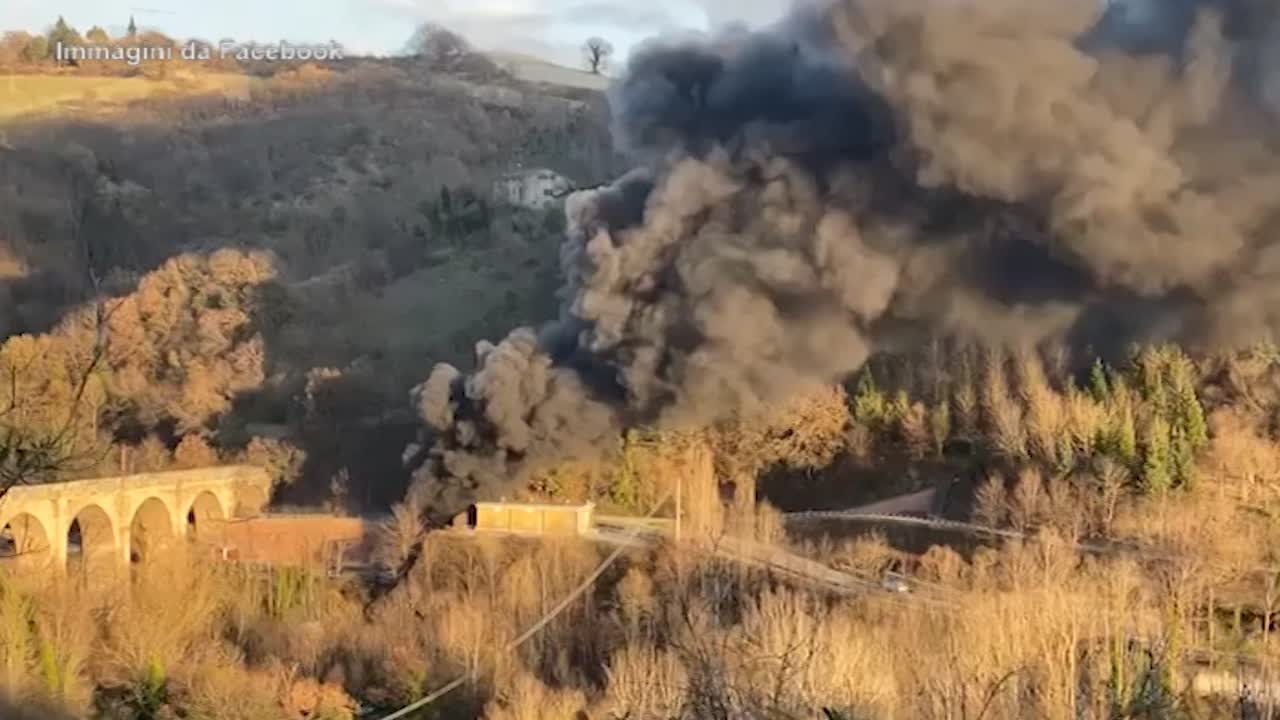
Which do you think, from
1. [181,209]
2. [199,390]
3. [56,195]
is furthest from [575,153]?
[199,390]

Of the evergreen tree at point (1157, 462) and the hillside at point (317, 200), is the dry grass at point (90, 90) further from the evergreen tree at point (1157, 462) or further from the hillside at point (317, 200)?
the evergreen tree at point (1157, 462)

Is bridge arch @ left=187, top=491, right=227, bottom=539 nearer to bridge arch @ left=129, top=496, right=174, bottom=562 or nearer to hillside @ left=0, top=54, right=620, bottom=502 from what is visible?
bridge arch @ left=129, top=496, right=174, bottom=562

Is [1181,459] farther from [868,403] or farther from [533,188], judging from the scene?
[533,188]

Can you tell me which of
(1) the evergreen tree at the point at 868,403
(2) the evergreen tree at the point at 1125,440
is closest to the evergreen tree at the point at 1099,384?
(2) the evergreen tree at the point at 1125,440

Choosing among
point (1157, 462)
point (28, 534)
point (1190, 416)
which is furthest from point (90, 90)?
point (1157, 462)

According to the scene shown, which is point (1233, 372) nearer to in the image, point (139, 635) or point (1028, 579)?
point (1028, 579)
